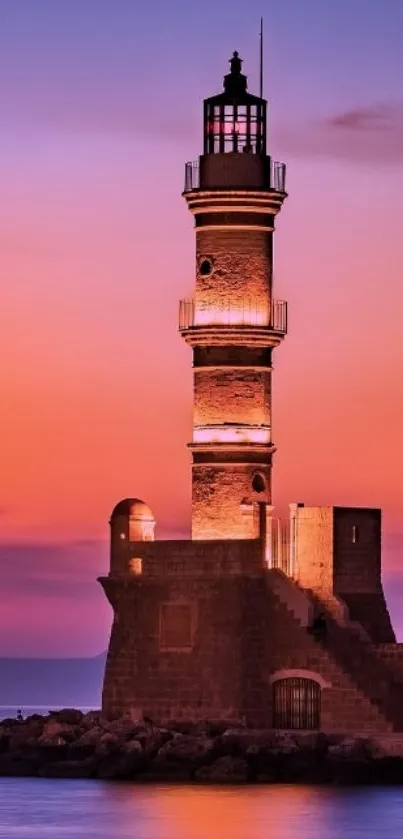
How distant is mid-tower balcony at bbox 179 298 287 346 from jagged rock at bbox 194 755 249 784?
963 cm

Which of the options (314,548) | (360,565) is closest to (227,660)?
(314,548)

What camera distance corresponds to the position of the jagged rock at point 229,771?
68.2 m

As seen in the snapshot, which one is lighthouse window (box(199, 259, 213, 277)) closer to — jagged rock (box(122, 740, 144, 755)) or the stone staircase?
the stone staircase

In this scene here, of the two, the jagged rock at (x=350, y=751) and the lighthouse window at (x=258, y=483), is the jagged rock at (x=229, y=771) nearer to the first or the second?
the jagged rock at (x=350, y=751)

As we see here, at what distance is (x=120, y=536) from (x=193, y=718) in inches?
184

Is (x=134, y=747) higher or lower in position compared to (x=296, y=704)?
lower

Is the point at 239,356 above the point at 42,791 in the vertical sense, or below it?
above

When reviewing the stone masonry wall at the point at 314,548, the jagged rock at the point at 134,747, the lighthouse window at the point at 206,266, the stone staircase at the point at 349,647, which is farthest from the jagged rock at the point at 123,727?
the lighthouse window at the point at 206,266

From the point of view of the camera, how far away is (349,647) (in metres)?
70.6

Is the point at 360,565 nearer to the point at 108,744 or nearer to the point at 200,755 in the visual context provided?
the point at 200,755

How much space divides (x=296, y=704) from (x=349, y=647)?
5.58 feet

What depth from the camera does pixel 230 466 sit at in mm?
71938

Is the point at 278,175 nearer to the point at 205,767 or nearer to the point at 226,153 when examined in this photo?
the point at 226,153

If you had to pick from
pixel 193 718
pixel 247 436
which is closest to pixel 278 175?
pixel 247 436
